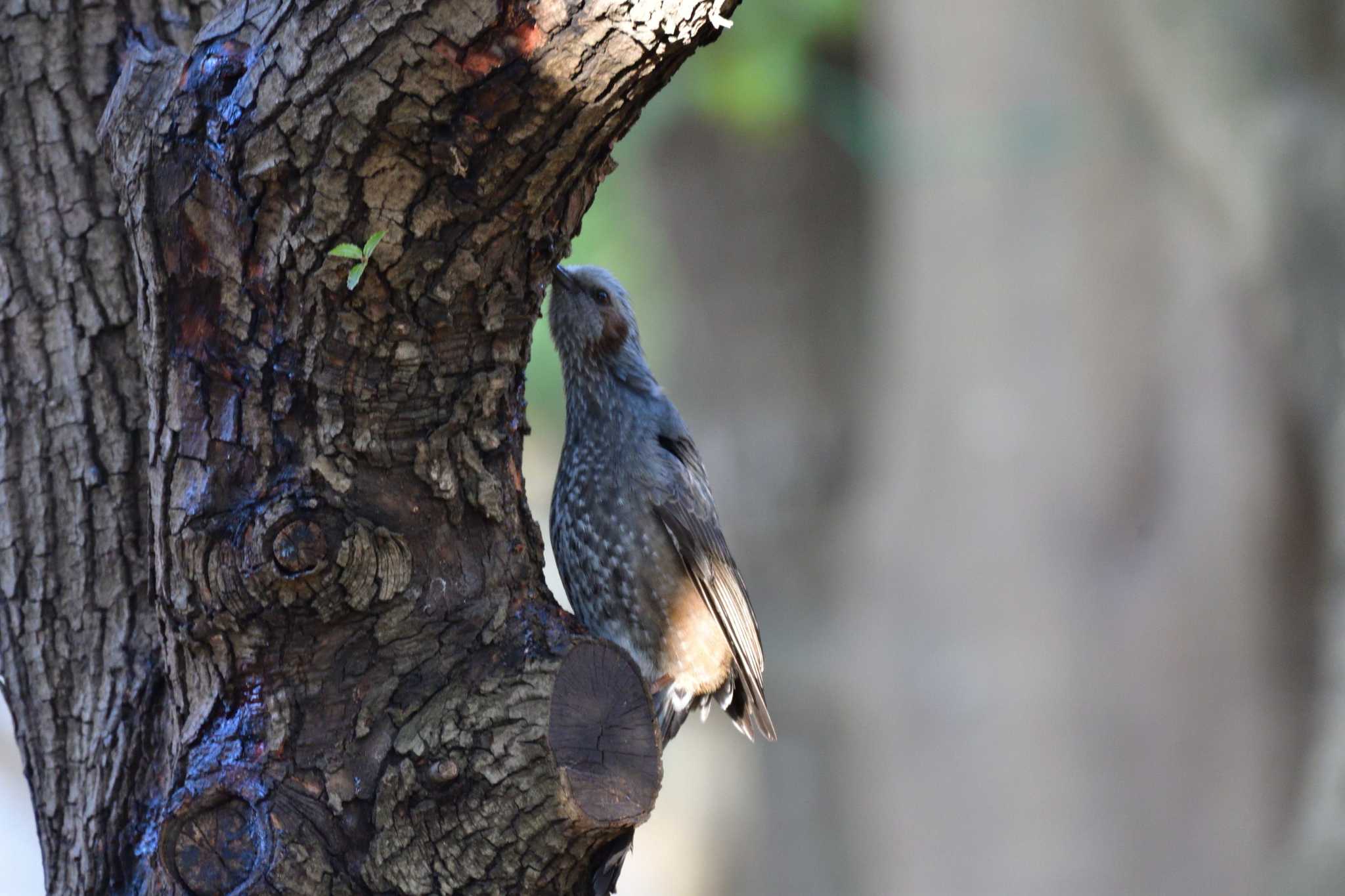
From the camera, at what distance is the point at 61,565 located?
2.35 m

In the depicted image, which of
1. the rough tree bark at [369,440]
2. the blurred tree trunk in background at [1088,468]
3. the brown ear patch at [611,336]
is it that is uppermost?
the blurred tree trunk in background at [1088,468]

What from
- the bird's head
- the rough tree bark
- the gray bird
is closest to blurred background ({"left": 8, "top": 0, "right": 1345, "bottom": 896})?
the bird's head

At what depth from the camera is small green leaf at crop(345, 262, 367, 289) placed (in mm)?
1877

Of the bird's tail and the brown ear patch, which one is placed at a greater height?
the brown ear patch

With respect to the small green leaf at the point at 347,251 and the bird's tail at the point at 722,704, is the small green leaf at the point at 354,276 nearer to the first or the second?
the small green leaf at the point at 347,251

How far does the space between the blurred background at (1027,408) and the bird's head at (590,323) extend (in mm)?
2551

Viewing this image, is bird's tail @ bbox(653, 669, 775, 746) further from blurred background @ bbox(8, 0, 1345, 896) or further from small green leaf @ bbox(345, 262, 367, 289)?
blurred background @ bbox(8, 0, 1345, 896)

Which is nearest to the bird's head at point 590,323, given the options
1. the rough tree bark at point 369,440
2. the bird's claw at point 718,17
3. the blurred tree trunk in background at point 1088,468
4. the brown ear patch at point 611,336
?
the brown ear patch at point 611,336

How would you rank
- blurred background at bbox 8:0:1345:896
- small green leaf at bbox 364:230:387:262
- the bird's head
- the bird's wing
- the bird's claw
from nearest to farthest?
the bird's claw
small green leaf at bbox 364:230:387:262
the bird's wing
the bird's head
blurred background at bbox 8:0:1345:896

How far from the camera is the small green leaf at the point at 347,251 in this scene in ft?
6.10

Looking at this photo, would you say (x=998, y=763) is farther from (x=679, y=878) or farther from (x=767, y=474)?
(x=679, y=878)

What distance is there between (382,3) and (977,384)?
5.04 m

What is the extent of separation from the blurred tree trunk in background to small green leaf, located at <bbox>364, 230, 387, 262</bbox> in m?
4.70

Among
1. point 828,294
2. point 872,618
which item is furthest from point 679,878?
point 828,294
